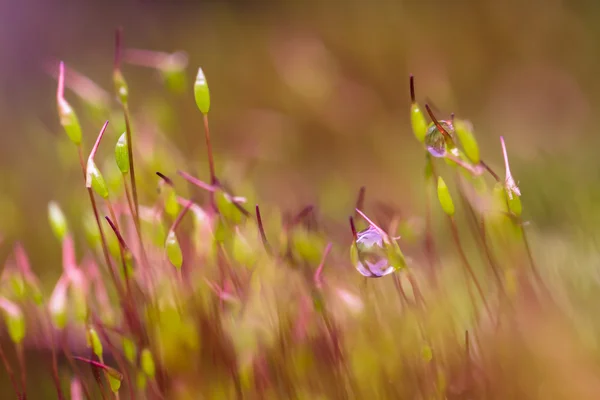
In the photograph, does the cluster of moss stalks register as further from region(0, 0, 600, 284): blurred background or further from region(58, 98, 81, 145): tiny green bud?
region(0, 0, 600, 284): blurred background

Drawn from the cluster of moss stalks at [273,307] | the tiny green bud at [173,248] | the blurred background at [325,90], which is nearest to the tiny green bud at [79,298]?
the cluster of moss stalks at [273,307]

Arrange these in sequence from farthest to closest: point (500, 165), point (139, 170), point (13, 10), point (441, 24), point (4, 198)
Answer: point (13, 10), point (441, 24), point (4, 198), point (500, 165), point (139, 170)

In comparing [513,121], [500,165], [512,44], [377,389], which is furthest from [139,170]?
[512,44]

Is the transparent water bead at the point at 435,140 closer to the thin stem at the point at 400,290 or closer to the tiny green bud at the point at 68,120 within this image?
the thin stem at the point at 400,290

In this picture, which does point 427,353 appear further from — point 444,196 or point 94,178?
point 94,178

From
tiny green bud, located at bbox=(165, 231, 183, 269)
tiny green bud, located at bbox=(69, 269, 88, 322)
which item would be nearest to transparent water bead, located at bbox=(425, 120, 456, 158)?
tiny green bud, located at bbox=(165, 231, 183, 269)

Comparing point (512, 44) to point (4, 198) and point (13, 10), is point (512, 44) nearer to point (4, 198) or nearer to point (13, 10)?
point (4, 198)

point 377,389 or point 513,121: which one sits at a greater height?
point 513,121

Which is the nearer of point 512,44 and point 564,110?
point 564,110
